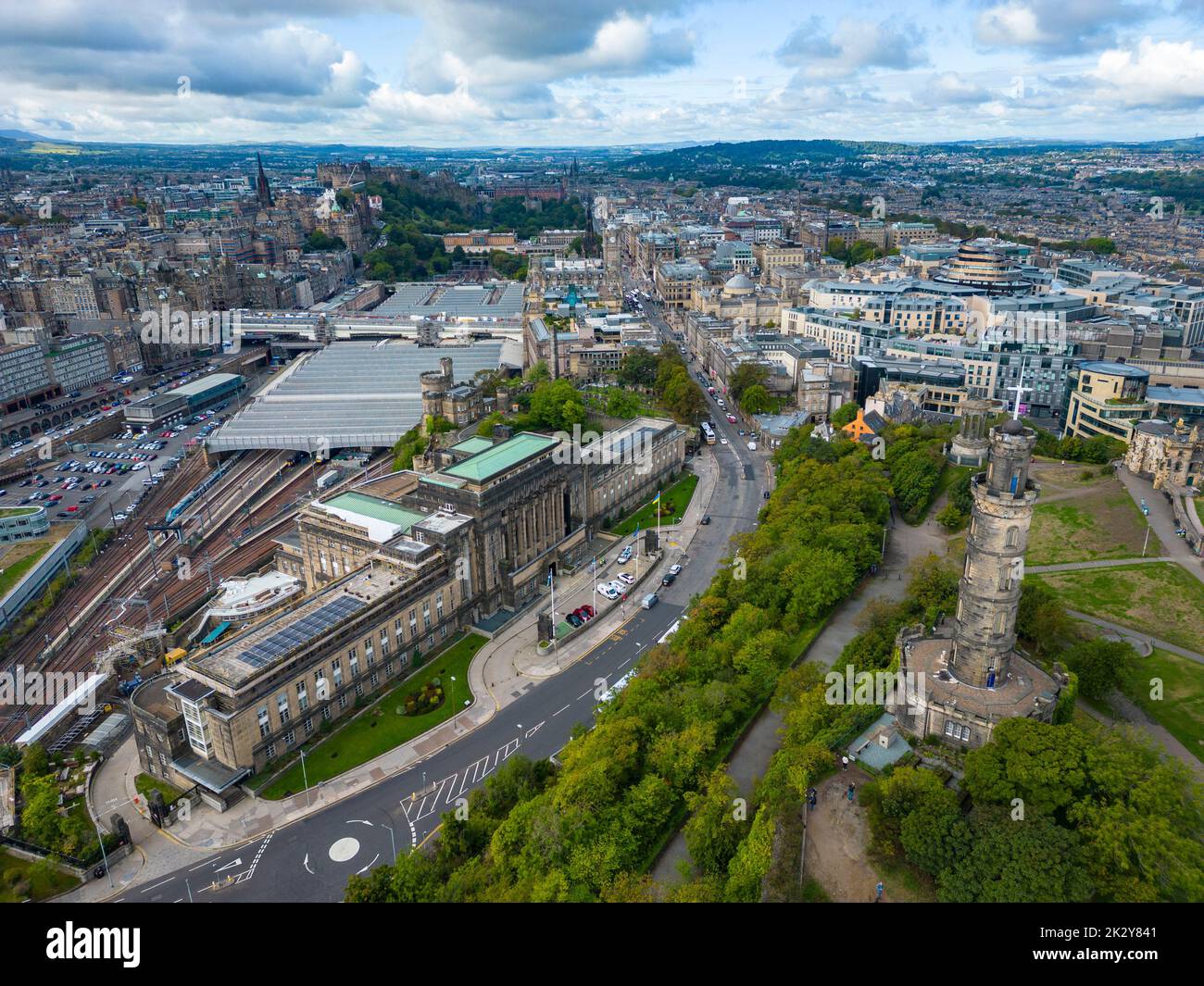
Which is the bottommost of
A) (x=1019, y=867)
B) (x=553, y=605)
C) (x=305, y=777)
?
(x=305, y=777)

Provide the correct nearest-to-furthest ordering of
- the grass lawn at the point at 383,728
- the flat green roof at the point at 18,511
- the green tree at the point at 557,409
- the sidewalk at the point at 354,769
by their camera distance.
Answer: the sidewalk at the point at 354,769 → the grass lawn at the point at 383,728 → the flat green roof at the point at 18,511 → the green tree at the point at 557,409

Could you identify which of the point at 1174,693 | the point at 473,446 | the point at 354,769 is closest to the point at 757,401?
the point at 473,446

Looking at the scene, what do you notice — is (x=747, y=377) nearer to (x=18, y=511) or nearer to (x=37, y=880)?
(x=18, y=511)

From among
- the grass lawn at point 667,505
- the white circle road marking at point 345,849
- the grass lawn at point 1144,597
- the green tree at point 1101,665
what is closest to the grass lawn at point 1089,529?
the grass lawn at point 1144,597

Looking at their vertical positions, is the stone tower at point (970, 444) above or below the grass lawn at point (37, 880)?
above

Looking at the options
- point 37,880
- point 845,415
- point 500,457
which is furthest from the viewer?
point 845,415

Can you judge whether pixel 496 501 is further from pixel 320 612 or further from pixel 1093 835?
pixel 1093 835

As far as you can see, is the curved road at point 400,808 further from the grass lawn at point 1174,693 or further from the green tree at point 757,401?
the green tree at point 757,401
